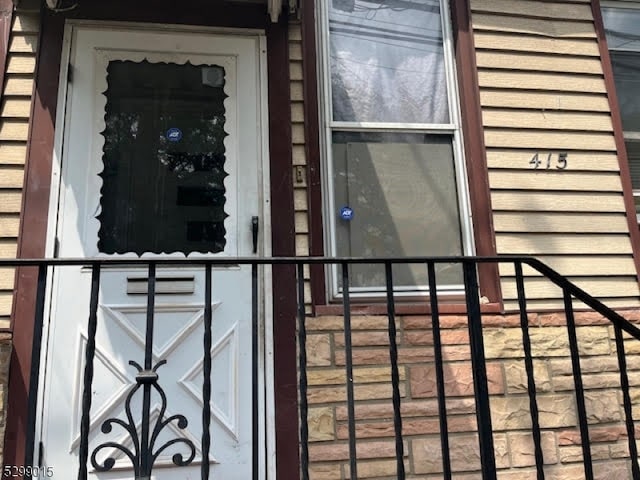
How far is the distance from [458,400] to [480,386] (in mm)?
966

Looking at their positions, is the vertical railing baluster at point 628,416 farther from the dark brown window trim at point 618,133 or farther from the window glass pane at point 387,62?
the window glass pane at point 387,62

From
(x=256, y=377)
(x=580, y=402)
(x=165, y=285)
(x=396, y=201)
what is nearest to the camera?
(x=256, y=377)

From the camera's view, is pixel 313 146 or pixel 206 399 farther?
pixel 313 146

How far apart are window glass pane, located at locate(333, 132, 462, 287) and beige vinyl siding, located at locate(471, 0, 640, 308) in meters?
0.26

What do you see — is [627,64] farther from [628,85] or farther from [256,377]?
[256,377]

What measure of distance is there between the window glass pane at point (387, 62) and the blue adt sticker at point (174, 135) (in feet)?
2.80

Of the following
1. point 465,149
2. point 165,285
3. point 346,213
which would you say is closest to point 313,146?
point 346,213

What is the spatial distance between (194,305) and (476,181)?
1632 millimetres

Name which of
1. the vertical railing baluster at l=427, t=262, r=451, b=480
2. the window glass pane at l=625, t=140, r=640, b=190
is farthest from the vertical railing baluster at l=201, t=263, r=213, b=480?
the window glass pane at l=625, t=140, r=640, b=190

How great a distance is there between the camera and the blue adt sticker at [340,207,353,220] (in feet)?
9.17

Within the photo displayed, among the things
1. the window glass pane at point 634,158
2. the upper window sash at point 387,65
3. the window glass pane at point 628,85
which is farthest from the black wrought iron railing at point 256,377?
the window glass pane at point 628,85

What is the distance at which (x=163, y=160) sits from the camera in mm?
2742

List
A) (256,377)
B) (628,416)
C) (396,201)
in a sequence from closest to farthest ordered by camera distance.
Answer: (256,377), (628,416), (396,201)

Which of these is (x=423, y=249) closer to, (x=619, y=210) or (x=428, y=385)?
(x=428, y=385)
